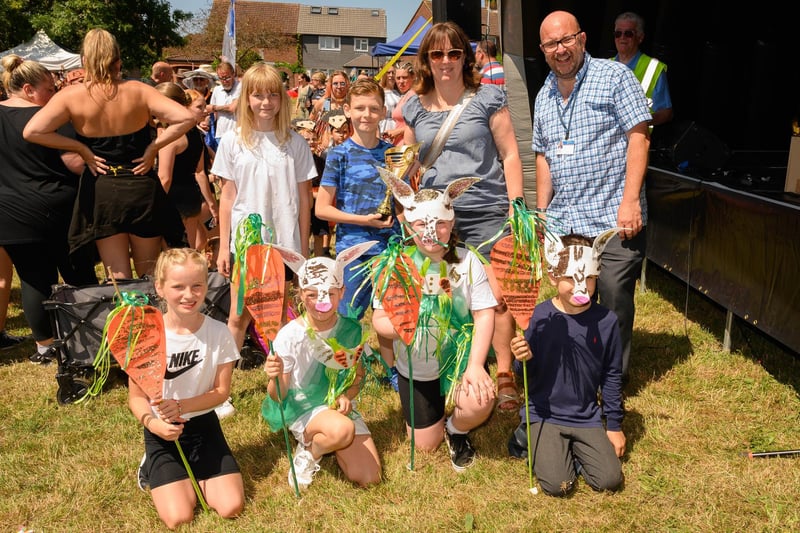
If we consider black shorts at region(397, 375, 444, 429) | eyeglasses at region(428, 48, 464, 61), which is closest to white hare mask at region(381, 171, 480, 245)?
eyeglasses at region(428, 48, 464, 61)

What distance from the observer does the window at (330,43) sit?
218ft

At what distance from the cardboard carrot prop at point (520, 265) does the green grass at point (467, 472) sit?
57 cm

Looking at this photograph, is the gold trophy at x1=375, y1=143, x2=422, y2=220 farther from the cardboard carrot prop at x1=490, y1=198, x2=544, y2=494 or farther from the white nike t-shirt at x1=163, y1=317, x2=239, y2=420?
Answer: the white nike t-shirt at x1=163, y1=317, x2=239, y2=420

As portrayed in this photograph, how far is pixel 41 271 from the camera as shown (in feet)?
14.1

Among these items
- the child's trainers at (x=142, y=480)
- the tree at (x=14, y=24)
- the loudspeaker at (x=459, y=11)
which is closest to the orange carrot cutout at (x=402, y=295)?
the child's trainers at (x=142, y=480)

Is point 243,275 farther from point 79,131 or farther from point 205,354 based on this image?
point 79,131

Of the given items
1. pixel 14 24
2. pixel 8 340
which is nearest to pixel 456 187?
pixel 8 340

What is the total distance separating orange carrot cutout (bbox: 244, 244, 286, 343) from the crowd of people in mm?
61

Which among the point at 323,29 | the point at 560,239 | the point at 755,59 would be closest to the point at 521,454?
the point at 560,239

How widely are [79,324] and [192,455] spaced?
146 centimetres

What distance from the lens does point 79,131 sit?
3.60 meters

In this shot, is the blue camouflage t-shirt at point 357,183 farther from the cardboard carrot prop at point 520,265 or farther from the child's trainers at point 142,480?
the child's trainers at point 142,480

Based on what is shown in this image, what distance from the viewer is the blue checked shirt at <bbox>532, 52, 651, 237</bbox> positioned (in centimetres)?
302

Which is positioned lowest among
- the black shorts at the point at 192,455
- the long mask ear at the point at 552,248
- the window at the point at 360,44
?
the black shorts at the point at 192,455
